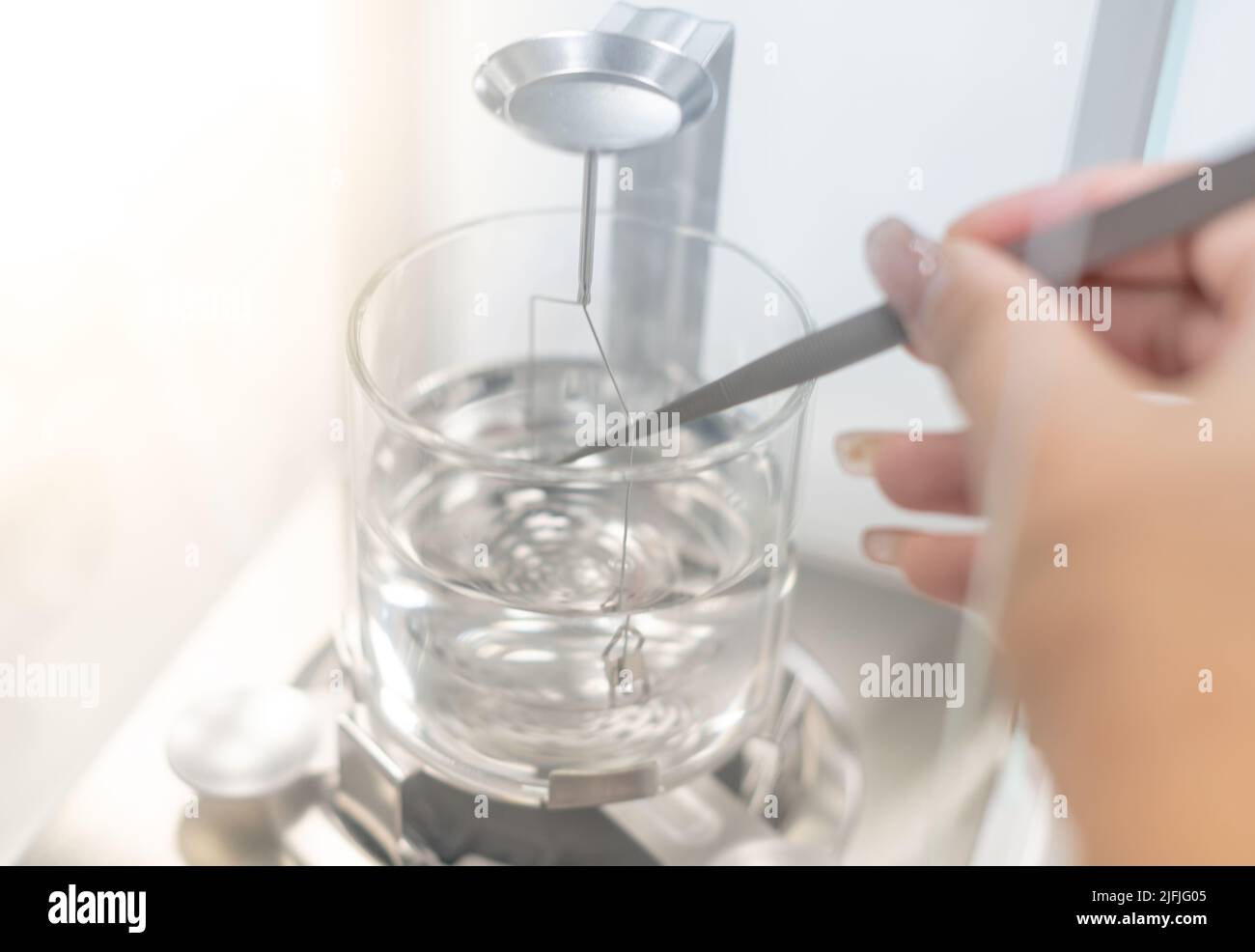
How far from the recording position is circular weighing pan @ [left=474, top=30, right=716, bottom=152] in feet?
0.90

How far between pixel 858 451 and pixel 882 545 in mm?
30

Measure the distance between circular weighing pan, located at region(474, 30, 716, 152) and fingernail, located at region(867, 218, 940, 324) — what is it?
61mm

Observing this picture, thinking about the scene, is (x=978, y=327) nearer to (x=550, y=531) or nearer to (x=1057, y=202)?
(x=1057, y=202)

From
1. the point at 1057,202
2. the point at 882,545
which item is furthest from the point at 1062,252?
the point at 882,545

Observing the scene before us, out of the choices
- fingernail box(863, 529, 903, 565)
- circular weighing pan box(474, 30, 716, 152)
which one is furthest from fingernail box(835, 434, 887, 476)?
circular weighing pan box(474, 30, 716, 152)

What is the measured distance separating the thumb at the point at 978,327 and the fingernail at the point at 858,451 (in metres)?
0.08

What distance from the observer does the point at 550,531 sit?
1.17 feet

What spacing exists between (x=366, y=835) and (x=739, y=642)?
11 cm

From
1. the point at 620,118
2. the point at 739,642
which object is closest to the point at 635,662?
the point at 739,642

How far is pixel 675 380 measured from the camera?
1.22 feet

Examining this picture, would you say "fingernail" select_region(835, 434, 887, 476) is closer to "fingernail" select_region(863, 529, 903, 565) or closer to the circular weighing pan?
"fingernail" select_region(863, 529, 903, 565)

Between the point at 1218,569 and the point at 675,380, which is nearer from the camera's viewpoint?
the point at 1218,569
